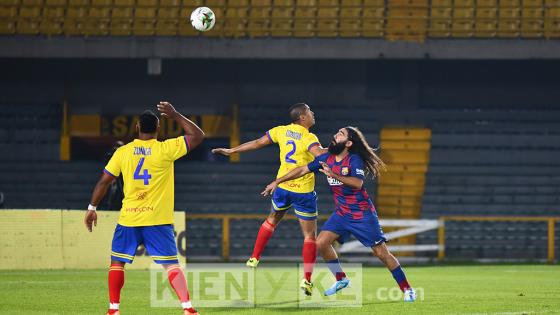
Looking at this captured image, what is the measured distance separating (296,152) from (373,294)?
206cm

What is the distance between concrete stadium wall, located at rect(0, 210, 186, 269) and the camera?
19.6 m

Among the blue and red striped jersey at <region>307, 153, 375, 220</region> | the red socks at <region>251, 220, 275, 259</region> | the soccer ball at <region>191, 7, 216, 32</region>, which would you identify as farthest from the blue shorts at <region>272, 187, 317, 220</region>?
the soccer ball at <region>191, 7, 216, 32</region>

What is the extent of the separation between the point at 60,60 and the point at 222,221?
648cm

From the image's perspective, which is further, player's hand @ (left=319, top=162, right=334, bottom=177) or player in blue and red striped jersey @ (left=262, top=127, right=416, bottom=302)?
player in blue and red striped jersey @ (left=262, top=127, right=416, bottom=302)

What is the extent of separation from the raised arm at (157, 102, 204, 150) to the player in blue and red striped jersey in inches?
83.8

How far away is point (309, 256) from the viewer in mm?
12523

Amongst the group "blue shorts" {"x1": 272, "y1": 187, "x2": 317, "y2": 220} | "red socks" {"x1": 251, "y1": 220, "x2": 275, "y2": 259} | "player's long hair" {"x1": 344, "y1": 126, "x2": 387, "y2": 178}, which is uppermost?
"player's long hair" {"x1": 344, "y1": 126, "x2": 387, "y2": 178}

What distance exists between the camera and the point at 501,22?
25734 millimetres

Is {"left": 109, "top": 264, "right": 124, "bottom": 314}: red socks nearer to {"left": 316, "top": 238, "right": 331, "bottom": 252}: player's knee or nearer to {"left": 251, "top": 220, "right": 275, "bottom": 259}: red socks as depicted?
{"left": 316, "top": 238, "right": 331, "bottom": 252}: player's knee

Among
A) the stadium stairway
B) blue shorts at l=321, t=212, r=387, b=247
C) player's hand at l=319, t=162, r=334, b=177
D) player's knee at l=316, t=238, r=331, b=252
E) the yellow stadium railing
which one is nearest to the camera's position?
player's hand at l=319, t=162, r=334, b=177

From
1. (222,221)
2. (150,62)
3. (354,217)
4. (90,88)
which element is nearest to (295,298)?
(354,217)

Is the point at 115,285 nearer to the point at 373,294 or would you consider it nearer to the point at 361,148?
the point at 361,148

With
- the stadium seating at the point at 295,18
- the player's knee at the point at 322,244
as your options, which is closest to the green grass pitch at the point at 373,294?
the player's knee at the point at 322,244

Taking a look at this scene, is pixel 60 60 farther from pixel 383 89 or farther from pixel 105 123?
pixel 383 89
